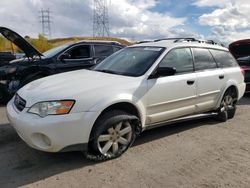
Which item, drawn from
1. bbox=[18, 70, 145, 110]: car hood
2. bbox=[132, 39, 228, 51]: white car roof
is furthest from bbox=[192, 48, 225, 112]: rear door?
bbox=[18, 70, 145, 110]: car hood

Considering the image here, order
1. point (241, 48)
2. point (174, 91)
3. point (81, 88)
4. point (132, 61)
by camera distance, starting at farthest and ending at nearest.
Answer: point (241, 48) < point (132, 61) < point (174, 91) < point (81, 88)

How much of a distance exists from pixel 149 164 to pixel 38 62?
16.5 feet

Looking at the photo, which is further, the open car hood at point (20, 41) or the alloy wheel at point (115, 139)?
the open car hood at point (20, 41)

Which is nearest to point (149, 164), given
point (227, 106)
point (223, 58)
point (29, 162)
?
point (29, 162)

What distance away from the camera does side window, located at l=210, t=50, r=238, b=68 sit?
6.10 meters

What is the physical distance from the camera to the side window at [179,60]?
5.04 m

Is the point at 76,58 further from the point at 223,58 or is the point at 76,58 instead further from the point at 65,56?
the point at 223,58

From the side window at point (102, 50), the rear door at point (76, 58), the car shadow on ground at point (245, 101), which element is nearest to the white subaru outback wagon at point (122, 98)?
the car shadow on ground at point (245, 101)

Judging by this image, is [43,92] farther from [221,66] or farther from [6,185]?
[221,66]

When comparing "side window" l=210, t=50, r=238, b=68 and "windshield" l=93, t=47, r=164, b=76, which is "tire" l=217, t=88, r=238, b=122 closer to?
"side window" l=210, t=50, r=238, b=68

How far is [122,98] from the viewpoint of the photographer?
13.9 ft

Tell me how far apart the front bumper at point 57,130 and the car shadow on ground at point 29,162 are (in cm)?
30

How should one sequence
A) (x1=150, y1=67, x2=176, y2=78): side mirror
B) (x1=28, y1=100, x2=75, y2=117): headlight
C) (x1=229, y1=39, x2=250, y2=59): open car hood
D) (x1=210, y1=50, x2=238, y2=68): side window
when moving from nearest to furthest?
(x1=28, y1=100, x2=75, y2=117): headlight < (x1=150, y1=67, x2=176, y2=78): side mirror < (x1=210, y1=50, x2=238, y2=68): side window < (x1=229, y1=39, x2=250, y2=59): open car hood

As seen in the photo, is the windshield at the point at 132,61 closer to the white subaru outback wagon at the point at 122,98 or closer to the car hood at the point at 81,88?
the white subaru outback wagon at the point at 122,98
